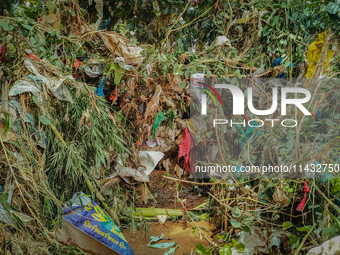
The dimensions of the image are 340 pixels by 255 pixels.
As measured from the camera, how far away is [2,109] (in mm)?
1549

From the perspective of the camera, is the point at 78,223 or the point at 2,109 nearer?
the point at 2,109

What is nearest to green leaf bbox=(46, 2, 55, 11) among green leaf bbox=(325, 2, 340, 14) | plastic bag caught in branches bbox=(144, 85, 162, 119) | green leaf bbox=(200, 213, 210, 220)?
plastic bag caught in branches bbox=(144, 85, 162, 119)

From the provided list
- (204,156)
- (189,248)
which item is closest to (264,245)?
(189,248)

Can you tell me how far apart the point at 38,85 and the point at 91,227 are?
99 cm

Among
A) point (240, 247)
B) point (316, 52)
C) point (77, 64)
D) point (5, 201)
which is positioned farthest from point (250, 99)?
point (5, 201)

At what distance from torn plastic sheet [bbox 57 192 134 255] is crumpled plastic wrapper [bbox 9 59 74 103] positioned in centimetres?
71

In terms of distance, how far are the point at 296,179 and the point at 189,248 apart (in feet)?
3.43

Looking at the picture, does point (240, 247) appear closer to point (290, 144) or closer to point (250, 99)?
point (290, 144)

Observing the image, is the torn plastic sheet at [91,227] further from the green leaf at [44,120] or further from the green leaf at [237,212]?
the green leaf at [237,212]

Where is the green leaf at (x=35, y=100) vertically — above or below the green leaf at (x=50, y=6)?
below

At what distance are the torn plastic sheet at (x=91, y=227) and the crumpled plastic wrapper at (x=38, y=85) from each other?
707 mm

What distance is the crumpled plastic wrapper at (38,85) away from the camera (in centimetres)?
160

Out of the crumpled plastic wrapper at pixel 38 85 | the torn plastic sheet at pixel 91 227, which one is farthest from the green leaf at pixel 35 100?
the torn plastic sheet at pixel 91 227

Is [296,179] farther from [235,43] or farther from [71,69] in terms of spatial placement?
[235,43]
